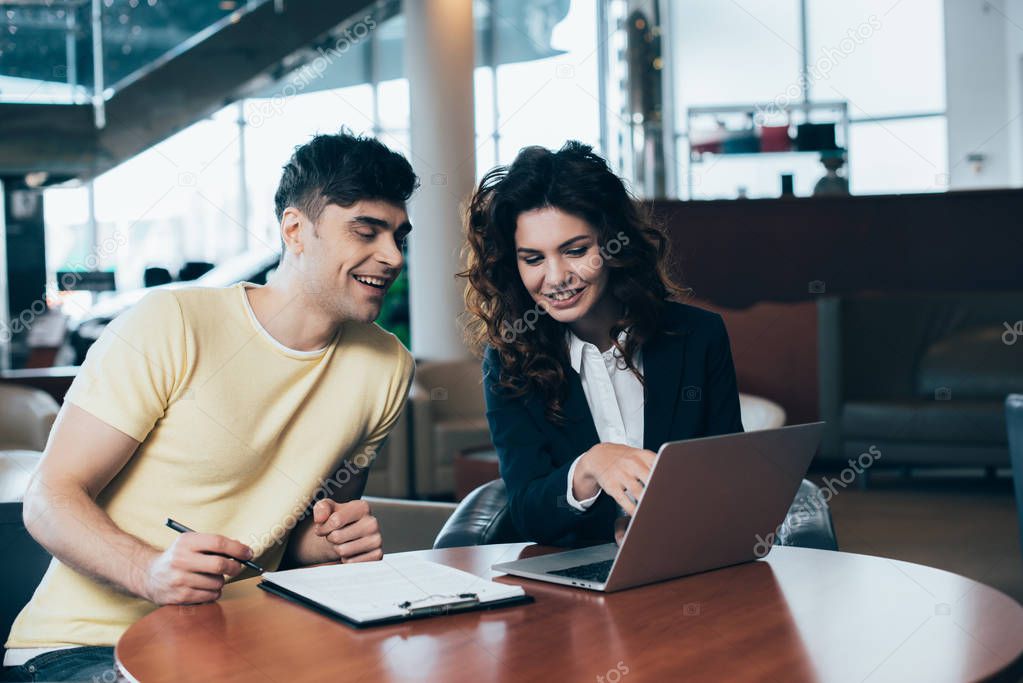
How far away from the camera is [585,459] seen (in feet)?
5.14

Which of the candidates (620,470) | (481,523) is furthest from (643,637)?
(481,523)

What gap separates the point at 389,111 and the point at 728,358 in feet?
32.3

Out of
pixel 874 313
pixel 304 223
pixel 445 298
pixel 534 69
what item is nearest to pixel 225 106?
pixel 445 298

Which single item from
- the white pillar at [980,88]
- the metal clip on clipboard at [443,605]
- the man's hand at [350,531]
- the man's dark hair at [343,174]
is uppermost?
the white pillar at [980,88]

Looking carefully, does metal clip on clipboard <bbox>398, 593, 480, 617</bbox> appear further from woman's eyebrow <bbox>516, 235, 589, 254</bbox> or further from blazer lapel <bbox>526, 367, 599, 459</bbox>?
woman's eyebrow <bbox>516, 235, 589, 254</bbox>

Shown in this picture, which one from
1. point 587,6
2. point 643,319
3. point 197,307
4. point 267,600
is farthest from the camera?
point 587,6

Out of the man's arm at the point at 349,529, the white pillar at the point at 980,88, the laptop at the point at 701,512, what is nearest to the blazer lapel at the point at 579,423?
the laptop at the point at 701,512

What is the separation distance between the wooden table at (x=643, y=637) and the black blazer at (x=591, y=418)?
0.35 metres

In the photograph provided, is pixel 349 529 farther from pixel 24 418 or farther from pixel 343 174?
pixel 24 418

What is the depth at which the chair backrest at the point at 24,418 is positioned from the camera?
13.5 feet

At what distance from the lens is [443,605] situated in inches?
49.9

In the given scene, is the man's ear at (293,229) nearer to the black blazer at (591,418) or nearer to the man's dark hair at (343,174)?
the man's dark hair at (343,174)

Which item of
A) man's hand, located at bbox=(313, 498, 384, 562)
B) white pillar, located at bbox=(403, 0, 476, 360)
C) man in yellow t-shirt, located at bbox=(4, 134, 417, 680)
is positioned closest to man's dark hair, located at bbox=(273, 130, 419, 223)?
man in yellow t-shirt, located at bbox=(4, 134, 417, 680)

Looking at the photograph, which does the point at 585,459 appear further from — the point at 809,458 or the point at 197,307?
the point at 197,307
